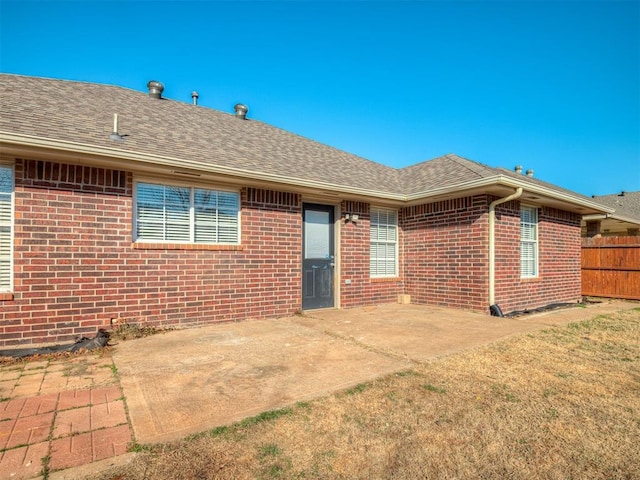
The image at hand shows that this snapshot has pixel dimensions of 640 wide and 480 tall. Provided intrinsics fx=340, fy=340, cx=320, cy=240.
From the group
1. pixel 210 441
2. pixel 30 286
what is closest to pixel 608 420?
pixel 210 441

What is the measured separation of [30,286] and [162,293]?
181cm

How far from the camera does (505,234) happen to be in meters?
8.12

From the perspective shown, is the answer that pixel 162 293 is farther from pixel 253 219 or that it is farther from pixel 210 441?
pixel 210 441

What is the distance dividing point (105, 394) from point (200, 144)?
5.13 metres

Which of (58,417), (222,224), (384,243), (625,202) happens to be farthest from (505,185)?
(625,202)

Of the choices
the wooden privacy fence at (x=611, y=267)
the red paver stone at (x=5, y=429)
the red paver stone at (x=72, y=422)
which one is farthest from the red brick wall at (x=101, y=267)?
the wooden privacy fence at (x=611, y=267)

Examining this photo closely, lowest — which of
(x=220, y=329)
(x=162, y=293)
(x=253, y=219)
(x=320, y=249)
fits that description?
(x=220, y=329)

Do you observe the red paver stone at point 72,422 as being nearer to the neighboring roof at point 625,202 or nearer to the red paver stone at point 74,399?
the red paver stone at point 74,399

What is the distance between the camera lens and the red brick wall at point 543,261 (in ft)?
26.4

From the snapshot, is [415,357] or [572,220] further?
[572,220]

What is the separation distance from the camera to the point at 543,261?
30.4 ft

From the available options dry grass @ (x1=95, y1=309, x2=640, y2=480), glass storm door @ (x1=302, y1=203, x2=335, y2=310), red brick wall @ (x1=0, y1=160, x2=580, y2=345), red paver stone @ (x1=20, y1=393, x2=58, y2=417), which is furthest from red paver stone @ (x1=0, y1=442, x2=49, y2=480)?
glass storm door @ (x1=302, y1=203, x2=335, y2=310)

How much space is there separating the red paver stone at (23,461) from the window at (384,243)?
24.9 ft

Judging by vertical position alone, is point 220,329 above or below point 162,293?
below
